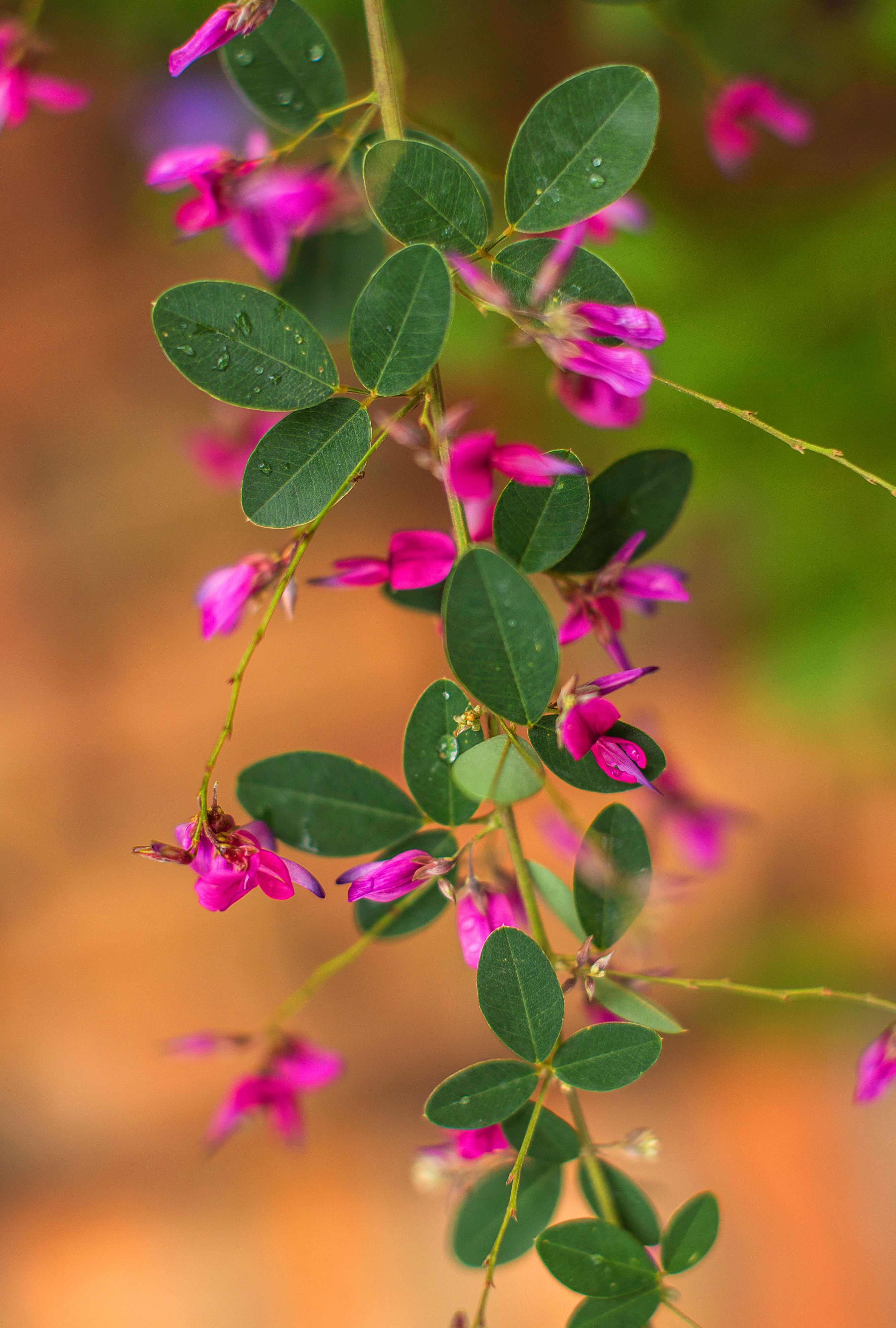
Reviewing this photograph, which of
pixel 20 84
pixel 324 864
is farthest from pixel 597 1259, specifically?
pixel 324 864

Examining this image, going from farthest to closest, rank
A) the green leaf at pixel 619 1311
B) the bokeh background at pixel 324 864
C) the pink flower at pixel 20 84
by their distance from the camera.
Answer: the bokeh background at pixel 324 864 < the pink flower at pixel 20 84 < the green leaf at pixel 619 1311

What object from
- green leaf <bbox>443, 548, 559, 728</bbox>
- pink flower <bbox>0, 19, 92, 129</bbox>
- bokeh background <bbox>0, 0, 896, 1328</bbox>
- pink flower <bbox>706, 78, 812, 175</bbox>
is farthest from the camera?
bokeh background <bbox>0, 0, 896, 1328</bbox>

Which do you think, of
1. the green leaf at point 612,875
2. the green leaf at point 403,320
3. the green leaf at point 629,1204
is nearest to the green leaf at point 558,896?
the green leaf at point 612,875

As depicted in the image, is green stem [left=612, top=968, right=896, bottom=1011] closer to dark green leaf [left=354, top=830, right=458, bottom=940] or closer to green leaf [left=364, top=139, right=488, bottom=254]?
dark green leaf [left=354, top=830, right=458, bottom=940]

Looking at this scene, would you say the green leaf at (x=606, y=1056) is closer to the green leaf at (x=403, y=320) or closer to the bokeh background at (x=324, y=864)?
the green leaf at (x=403, y=320)

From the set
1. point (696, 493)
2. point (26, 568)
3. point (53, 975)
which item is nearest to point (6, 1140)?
point (53, 975)

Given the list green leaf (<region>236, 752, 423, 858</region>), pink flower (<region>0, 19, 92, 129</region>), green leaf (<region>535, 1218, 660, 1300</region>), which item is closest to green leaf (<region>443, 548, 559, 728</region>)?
green leaf (<region>236, 752, 423, 858</region>)

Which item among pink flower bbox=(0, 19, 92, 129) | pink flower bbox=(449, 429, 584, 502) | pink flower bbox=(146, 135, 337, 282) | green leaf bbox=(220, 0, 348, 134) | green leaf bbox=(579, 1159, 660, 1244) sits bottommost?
green leaf bbox=(579, 1159, 660, 1244)
